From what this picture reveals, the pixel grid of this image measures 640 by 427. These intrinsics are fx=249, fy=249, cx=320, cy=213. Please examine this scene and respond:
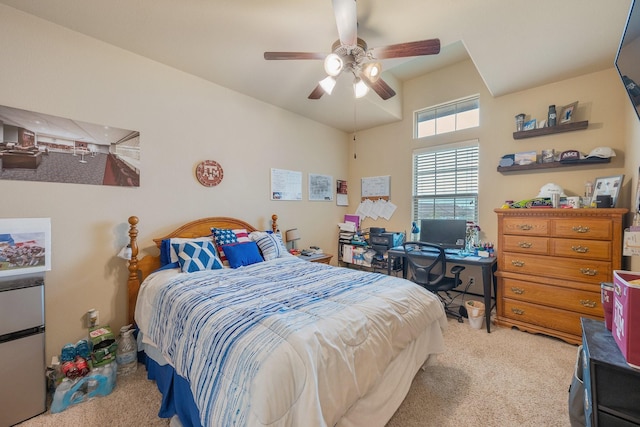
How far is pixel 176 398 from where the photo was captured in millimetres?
1501

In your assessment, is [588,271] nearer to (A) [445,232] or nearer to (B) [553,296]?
(B) [553,296]

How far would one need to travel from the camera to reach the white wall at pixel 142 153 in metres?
1.92

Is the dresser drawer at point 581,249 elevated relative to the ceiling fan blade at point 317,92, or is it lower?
lower

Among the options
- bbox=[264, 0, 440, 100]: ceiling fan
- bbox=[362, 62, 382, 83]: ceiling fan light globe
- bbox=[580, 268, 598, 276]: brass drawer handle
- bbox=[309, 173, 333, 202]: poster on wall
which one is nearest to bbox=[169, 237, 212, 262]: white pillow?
bbox=[264, 0, 440, 100]: ceiling fan

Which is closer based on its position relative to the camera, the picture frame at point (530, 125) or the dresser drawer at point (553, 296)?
the dresser drawer at point (553, 296)

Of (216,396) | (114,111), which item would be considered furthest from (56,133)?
(216,396)

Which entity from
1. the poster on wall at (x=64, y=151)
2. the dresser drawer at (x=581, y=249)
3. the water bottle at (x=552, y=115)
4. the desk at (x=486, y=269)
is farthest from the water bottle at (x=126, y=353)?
the water bottle at (x=552, y=115)

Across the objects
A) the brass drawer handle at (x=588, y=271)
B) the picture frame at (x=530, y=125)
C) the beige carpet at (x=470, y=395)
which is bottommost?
the beige carpet at (x=470, y=395)

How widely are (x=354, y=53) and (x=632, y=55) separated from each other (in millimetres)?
1473

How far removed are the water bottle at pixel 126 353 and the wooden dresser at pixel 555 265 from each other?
356 centimetres

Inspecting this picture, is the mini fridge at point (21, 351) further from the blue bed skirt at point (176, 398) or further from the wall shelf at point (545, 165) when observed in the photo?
the wall shelf at point (545, 165)

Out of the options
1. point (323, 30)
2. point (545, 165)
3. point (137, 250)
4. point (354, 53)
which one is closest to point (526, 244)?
point (545, 165)

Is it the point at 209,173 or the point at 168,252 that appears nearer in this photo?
the point at 168,252

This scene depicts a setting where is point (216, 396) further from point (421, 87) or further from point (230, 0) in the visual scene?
point (421, 87)
